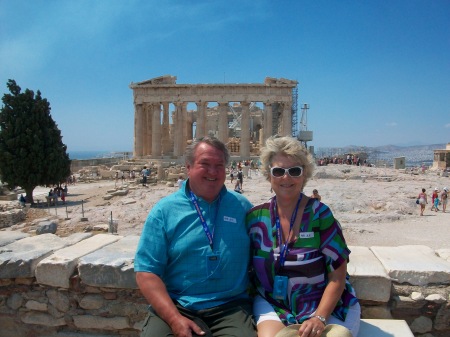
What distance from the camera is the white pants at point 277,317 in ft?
9.27

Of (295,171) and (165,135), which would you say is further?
(165,135)

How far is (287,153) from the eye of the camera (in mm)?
3162

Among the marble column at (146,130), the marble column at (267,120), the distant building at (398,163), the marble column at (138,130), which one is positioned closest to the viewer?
the distant building at (398,163)

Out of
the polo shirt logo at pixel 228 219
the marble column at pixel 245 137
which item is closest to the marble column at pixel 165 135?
the marble column at pixel 245 137

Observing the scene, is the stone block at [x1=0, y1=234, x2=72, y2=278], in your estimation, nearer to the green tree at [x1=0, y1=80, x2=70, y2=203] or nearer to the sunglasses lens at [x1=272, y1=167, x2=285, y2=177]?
the sunglasses lens at [x1=272, y1=167, x2=285, y2=177]

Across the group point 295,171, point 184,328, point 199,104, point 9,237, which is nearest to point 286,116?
point 199,104

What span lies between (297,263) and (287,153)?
34.1 inches

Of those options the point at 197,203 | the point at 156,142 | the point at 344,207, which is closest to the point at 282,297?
the point at 197,203

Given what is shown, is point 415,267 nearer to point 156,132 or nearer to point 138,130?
point 156,132

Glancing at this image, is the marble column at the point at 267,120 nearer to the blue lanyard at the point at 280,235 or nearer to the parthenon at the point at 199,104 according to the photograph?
the parthenon at the point at 199,104

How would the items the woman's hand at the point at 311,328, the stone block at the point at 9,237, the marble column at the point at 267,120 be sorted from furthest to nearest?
the marble column at the point at 267,120, the stone block at the point at 9,237, the woman's hand at the point at 311,328

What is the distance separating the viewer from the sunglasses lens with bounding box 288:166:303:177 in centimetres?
312

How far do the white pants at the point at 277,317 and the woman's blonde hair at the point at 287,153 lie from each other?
102 centimetres

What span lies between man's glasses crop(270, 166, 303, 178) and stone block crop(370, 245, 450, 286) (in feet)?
4.06
